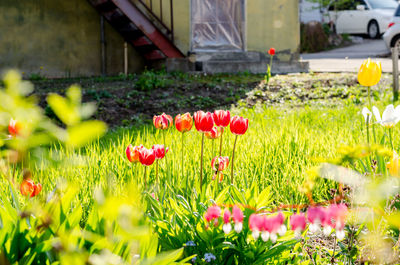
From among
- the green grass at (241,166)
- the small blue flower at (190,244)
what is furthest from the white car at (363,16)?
the small blue flower at (190,244)

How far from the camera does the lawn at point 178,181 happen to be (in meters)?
1.17

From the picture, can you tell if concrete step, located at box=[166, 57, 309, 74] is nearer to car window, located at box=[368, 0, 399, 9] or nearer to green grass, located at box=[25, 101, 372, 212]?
green grass, located at box=[25, 101, 372, 212]

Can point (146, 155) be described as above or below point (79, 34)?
below

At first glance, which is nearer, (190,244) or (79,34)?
(190,244)

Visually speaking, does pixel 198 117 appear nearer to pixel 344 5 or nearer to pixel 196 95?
pixel 196 95

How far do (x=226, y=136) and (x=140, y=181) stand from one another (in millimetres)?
1561

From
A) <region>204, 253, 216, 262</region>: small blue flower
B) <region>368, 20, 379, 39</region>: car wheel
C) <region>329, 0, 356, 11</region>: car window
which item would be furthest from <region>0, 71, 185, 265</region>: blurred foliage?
<region>329, 0, 356, 11</region>: car window

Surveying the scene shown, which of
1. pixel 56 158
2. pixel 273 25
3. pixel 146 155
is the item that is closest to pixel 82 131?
pixel 56 158

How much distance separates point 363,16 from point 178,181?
22.6 m

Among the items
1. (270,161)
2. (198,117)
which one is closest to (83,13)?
(270,161)

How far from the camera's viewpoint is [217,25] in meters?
11.1

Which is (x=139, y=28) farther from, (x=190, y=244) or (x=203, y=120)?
(x=190, y=244)

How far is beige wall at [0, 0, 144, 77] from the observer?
34.4 feet

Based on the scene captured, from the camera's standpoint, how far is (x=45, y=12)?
10.8 m
